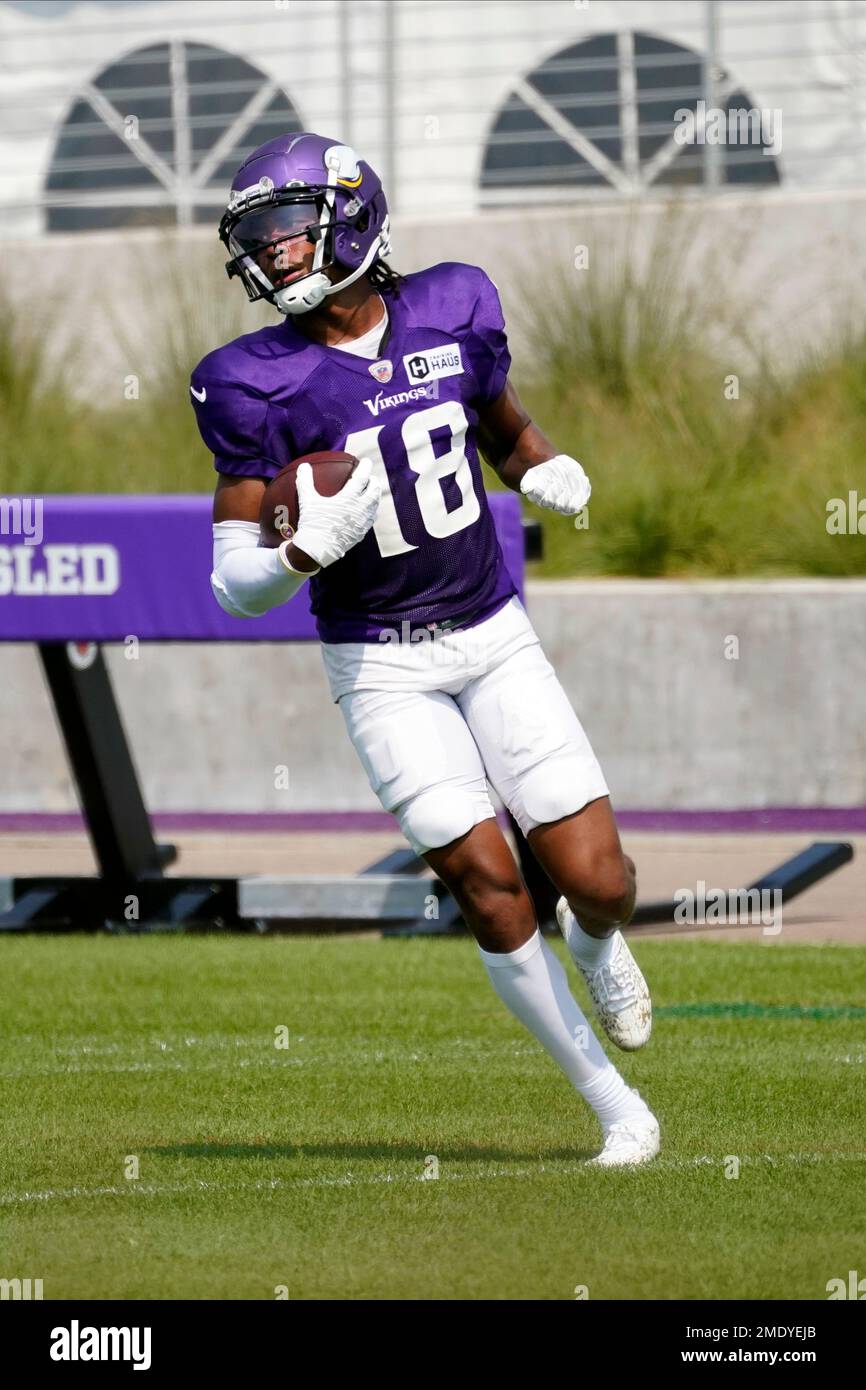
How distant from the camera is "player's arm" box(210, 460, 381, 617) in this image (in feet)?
15.5

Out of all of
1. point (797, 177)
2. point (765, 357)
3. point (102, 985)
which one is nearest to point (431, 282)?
point (102, 985)

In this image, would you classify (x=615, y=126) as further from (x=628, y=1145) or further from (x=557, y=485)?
(x=628, y=1145)

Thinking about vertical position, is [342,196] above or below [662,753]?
above

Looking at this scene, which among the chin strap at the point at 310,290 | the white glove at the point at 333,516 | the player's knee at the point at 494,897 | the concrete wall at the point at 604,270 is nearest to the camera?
the white glove at the point at 333,516

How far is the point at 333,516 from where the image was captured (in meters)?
4.71

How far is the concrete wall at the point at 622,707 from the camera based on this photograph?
38.2ft

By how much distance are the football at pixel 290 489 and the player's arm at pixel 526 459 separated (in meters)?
0.58

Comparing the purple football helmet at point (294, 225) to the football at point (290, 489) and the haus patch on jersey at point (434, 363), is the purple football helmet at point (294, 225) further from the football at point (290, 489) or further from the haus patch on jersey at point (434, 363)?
the football at point (290, 489)

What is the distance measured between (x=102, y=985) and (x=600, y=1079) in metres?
3.10

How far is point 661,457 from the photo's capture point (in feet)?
43.8

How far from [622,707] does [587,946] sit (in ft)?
22.4

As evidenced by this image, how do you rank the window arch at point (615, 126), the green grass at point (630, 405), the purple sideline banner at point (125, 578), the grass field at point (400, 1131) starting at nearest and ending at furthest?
the grass field at point (400, 1131)
the purple sideline banner at point (125, 578)
the green grass at point (630, 405)
the window arch at point (615, 126)

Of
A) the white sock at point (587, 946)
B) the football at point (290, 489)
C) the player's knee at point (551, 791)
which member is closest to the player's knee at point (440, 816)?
the player's knee at point (551, 791)
